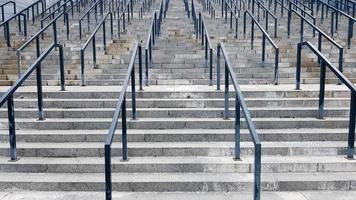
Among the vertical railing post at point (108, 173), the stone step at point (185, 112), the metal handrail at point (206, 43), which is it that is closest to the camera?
the vertical railing post at point (108, 173)

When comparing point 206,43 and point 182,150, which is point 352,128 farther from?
point 206,43

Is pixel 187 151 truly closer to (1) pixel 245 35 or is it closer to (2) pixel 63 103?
(2) pixel 63 103

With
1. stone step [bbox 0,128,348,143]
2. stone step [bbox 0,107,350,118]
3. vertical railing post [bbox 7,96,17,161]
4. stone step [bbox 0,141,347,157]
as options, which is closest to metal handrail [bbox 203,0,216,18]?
stone step [bbox 0,107,350,118]

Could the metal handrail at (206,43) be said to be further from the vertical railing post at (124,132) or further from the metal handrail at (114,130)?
the vertical railing post at (124,132)

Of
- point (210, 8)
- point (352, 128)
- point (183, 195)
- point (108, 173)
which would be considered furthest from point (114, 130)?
point (210, 8)

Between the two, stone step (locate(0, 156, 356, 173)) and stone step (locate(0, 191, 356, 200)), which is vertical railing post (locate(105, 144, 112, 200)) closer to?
stone step (locate(0, 191, 356, 200))

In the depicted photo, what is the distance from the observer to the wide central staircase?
5113mm

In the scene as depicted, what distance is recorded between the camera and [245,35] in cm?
1129

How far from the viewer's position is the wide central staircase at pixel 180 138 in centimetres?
511

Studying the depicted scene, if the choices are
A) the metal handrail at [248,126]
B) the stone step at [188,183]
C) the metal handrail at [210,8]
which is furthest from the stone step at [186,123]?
the metal handrail at [210,8]

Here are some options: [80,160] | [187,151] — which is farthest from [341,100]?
[80,160]

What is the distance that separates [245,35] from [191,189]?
680cm

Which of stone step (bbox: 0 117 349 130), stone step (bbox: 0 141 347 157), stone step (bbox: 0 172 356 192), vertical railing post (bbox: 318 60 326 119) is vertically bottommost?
stone step (bbox: 0 172 356 192)

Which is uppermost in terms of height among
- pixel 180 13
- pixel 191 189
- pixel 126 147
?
pixel 180 13
